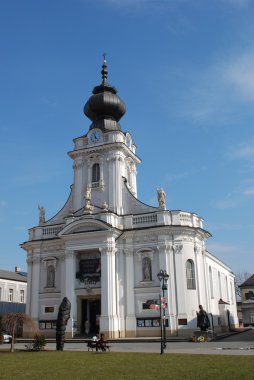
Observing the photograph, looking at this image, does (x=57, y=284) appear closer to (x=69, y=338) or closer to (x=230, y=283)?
(x=69, y=338)

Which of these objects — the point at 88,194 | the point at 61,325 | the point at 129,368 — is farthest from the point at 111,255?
the point at 129,368

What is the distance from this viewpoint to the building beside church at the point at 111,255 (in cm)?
3678

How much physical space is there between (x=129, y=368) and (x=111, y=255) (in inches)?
891

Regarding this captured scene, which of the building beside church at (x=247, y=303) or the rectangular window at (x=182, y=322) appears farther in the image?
the building beside church at (x=247, y=303)

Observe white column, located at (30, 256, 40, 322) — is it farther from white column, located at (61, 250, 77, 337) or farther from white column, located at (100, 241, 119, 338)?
white column, located at (100, 241, 119, 338)

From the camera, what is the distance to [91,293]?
37781 mm

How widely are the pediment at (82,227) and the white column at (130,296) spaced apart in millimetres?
3408

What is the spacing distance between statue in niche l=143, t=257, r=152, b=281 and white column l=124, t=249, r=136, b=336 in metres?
1.07

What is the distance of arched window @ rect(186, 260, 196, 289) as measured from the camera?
37562mm

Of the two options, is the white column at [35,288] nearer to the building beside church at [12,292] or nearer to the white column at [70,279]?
the white column at [70,279]

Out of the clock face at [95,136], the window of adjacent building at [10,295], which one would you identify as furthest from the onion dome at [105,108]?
the window of adjacent building at [10,295]

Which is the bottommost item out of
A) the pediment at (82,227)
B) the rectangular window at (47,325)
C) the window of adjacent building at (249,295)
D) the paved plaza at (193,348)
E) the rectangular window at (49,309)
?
the paved plaza at (193,348)

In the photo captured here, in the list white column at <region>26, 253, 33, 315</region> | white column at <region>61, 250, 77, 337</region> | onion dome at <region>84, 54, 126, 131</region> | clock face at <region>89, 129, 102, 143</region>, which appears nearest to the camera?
white column at <region>61, 250, 77, 337</region>

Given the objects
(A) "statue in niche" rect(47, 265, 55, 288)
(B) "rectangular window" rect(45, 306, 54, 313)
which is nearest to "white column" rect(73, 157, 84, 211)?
(A) "statue in niche" rect(47, 265, 55, 288)
